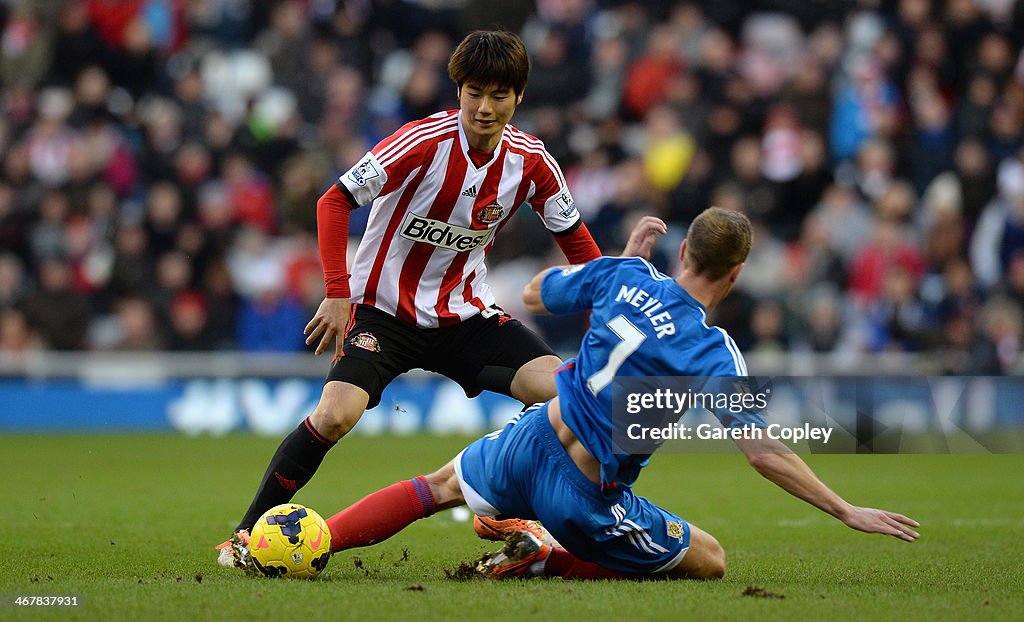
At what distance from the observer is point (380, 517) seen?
5.76 meters

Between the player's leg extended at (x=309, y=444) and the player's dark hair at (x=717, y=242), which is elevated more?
the player's dark hair at (x=717, y=242)

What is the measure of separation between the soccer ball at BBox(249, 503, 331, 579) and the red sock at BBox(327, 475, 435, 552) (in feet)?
0.28

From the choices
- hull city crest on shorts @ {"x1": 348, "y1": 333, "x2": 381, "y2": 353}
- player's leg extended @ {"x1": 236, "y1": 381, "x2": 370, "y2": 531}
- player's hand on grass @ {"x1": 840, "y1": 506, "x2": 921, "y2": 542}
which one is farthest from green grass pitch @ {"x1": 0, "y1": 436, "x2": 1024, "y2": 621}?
hull city crest on shorts @ {"x1": 348, "y1": 333, "x2": 381, "y2": 353}

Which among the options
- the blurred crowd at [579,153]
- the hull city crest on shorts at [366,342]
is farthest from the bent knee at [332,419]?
the blurred crowd at [579,153]

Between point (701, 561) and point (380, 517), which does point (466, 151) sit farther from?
point (701, 561)

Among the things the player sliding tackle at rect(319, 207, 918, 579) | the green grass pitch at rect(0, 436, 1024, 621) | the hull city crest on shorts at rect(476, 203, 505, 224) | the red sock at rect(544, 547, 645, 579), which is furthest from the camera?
the hull city crest on shorts at rect(476, 203, 505, 224)

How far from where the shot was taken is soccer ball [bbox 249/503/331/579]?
18.4ft

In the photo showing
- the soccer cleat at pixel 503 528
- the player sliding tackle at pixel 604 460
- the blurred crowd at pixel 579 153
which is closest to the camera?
the player sliding tackle at pixel 604 460

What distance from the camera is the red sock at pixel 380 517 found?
18.8 ft

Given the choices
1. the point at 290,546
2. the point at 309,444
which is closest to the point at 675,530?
the point at 290,546

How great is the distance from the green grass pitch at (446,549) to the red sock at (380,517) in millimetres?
163

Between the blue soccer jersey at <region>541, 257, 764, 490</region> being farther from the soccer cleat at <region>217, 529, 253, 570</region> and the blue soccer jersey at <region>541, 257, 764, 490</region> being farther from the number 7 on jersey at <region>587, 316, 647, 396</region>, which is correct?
the soccer cleat at <region>217, 529, 253, 570</region>

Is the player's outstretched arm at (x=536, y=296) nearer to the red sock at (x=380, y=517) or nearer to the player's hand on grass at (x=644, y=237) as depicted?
the player's hand on grass at (x=644, y=237)

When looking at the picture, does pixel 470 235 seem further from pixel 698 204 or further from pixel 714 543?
pixel 698 204
